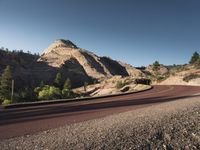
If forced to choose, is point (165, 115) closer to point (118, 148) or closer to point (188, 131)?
point (188, 131)

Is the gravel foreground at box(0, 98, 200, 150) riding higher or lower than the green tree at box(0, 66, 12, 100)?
lower

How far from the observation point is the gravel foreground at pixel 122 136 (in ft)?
Answer: 27.4

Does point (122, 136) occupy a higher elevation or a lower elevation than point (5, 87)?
lower

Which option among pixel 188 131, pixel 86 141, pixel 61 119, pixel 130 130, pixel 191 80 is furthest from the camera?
pixel 191 80

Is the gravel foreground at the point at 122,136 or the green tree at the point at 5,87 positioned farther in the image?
the green tree at the point at 5,87

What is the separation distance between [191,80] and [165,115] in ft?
170

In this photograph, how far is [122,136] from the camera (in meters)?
9.45

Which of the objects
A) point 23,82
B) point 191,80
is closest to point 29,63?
point 23,82

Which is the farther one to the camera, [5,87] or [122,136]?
[5,87]

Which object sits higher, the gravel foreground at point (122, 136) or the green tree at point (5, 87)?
the green tree at point (5, 87)

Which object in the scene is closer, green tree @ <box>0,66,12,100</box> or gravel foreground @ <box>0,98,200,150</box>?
gravel foreground @ <box>0,98,200,150</box>

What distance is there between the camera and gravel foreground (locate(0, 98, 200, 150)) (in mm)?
8341

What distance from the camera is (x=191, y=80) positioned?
62.1 meters

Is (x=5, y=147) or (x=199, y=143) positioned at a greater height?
(x=5, y=147)
